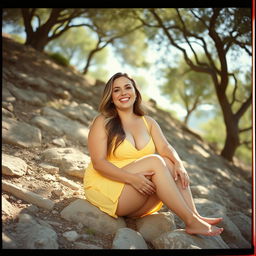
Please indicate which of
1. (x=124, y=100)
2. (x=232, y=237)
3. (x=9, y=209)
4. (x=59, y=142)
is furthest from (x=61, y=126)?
(x=232, y=237)

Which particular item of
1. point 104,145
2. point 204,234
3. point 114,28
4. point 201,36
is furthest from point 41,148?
point 114,28

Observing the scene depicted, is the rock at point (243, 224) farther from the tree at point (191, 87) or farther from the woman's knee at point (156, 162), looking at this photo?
the tree at point (191, 87)

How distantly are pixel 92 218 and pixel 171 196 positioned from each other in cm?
79

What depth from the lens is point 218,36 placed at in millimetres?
7695

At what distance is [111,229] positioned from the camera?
9.96 feet

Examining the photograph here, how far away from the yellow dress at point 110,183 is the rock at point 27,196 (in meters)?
0.42

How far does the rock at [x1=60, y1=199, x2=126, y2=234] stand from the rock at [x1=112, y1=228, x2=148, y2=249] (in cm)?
14

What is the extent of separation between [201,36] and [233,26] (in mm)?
2291

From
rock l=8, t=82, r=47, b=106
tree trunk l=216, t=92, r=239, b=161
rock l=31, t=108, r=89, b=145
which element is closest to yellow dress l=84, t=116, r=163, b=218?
rock l=31, t=108, r=89, b=145

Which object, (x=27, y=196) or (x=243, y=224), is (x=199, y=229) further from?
(x=243, y=224)

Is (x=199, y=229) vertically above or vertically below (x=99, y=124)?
below

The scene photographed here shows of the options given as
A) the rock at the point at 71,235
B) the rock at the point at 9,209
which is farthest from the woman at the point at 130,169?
the rock at the point at 9,209

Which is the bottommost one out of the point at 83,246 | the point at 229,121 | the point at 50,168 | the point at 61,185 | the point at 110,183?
the point at 83,246

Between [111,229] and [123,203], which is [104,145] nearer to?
[123,203]
